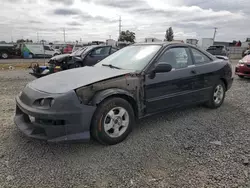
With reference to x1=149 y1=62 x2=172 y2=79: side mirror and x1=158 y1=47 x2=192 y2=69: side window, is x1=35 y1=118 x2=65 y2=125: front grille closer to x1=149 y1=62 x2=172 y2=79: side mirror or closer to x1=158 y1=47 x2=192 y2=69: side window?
x1=149 y1=62 x2=172 y2=79: side mirror

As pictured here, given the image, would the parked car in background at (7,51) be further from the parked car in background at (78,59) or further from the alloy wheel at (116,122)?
the alloy wheel at (116,122)

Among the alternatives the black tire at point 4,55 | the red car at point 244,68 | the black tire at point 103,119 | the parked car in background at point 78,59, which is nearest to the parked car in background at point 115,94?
the black tire at point 103,119

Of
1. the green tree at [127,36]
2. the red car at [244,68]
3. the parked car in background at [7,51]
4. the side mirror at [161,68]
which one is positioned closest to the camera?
the side mirror at [161,68]

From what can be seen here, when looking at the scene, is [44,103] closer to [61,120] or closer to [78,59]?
[61,120]

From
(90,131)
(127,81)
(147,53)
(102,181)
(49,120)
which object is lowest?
(102,181)

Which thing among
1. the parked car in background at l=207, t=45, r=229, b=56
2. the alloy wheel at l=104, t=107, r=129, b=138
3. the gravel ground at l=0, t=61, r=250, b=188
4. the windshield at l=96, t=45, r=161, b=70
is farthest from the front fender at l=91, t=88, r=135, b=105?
the parked car in background at l=207, t=45, r=229, b=56

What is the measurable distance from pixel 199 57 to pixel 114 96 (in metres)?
2.34

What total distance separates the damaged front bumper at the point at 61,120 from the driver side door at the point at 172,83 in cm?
112

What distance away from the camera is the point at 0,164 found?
258cm

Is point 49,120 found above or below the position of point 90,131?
above

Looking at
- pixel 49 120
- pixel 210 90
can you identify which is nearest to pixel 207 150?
pixel 210 90

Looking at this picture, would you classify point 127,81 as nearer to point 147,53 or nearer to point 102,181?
point 147,53

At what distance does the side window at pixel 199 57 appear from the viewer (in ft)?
13.9

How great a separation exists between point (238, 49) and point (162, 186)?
32.7m
